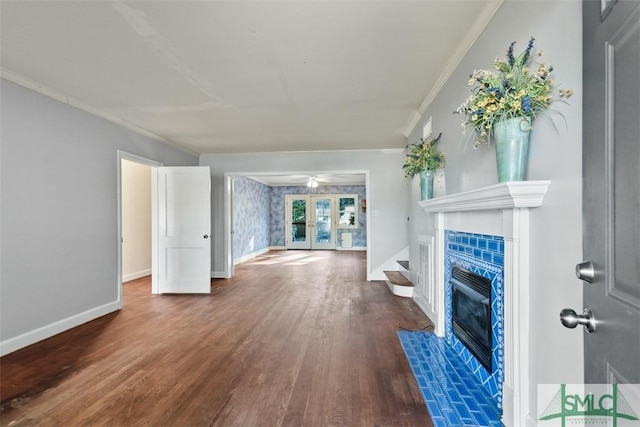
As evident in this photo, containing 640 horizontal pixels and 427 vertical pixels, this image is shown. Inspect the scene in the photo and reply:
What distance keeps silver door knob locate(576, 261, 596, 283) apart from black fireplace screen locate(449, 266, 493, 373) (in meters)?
1.15

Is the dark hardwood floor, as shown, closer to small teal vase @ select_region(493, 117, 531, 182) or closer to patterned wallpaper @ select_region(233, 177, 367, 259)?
small teal vase @ select_region(493, 117, 531, 182)

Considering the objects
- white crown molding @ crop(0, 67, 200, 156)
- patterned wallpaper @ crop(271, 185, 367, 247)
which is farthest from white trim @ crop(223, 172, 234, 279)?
patterned wallpaper @ crop(271, 185, 367, 247)

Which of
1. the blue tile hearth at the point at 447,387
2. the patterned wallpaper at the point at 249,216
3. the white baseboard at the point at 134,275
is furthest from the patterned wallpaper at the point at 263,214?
the blue tile hearth at the point at 447,387

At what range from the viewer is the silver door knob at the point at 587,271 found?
866 mm

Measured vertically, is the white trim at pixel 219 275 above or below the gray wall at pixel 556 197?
below

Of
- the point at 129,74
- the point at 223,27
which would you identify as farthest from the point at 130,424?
the point at 129,74

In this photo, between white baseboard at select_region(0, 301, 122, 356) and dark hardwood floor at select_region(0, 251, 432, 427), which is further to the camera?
white baseboard at select_region(0, 301, 122, 356)

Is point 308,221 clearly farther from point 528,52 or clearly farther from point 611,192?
point 611,192

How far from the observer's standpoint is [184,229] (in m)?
4.79

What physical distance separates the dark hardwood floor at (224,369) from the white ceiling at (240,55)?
2479 mm

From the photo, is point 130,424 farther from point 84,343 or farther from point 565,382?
point 565,382

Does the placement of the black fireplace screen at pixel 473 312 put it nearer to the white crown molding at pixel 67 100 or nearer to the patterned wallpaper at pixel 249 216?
the white crown molding at pixel 67 100

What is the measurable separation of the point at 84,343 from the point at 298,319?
2112 millimetres

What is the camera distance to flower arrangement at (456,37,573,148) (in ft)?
4.42
